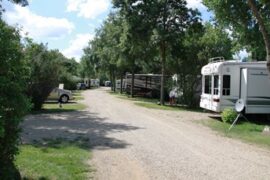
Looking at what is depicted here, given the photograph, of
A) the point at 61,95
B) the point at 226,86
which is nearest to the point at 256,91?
the point at 226,86

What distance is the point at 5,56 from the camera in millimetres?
6707

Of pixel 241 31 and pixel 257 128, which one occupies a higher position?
pixel 241 31

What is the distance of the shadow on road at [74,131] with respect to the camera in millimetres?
13086

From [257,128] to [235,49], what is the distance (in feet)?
36.0

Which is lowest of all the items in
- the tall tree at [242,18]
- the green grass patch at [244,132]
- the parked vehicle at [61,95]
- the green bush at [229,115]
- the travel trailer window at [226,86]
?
the green grass patch at [244,132]

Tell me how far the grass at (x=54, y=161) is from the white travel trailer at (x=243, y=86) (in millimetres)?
10840

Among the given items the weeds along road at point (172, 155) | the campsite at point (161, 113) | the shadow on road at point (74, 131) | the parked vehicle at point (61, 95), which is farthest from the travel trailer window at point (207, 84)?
the parked vehicle at point (61, 95)

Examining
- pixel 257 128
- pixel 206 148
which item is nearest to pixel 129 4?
pixel 257 128

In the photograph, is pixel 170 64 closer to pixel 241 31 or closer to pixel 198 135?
pixel 241 31

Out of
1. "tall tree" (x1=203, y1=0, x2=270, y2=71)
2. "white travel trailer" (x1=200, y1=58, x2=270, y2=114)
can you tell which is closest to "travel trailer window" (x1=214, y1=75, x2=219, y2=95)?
"white travel trailer" (x1=200, y1=58, x2=270, y2=114)

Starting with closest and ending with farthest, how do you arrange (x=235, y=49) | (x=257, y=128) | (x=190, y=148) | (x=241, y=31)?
1. (x=190, y=148)
2. (x=257, y=128)
3. (x=241, y=31)
4. (x=235, y=49)

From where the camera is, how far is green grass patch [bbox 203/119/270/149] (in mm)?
14898

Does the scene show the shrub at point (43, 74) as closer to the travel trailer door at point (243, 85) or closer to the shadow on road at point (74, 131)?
the shadow on road at point (74, 131)

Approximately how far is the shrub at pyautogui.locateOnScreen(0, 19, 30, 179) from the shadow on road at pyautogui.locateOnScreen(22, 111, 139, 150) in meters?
5.51
